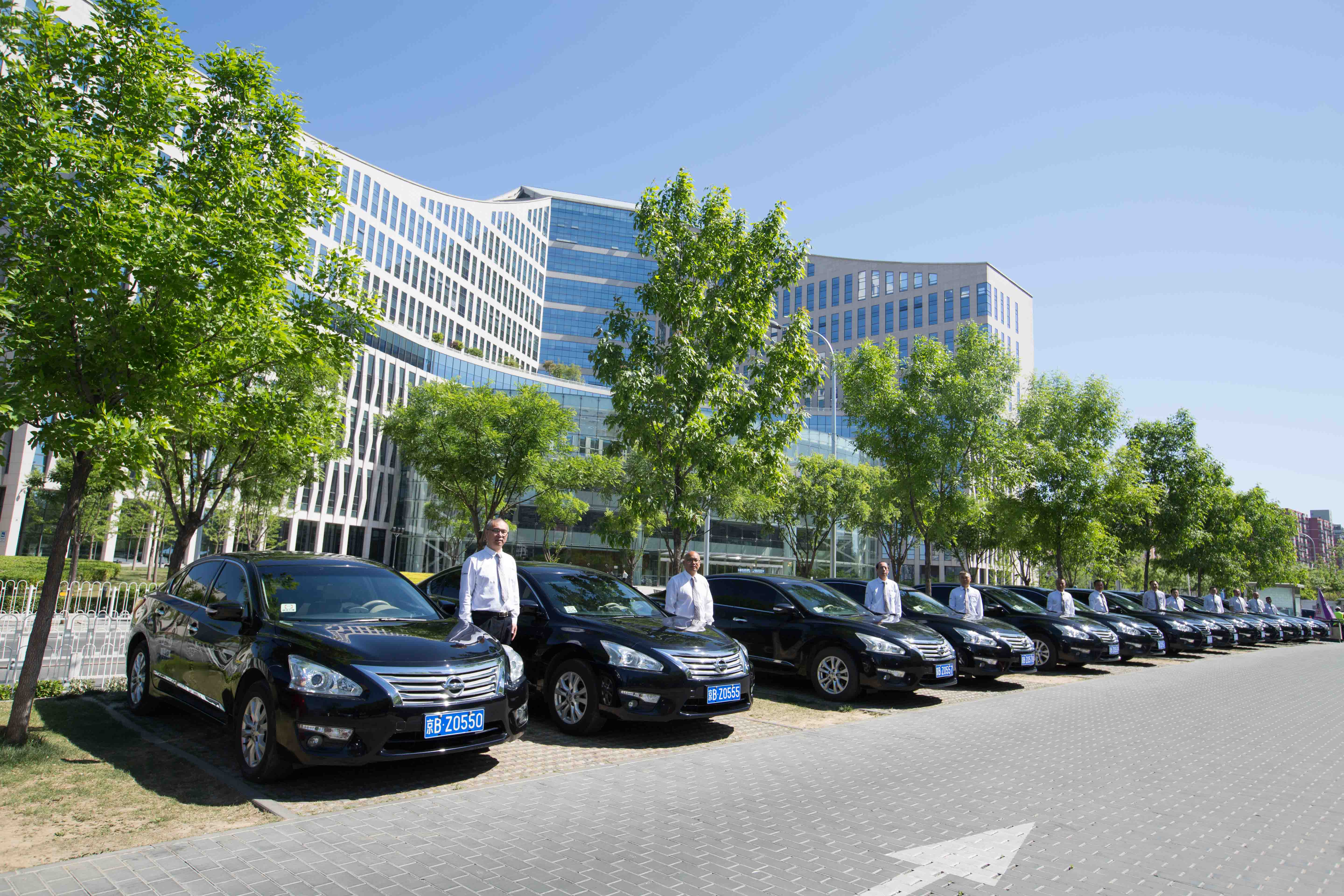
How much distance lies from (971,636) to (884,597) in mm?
1927

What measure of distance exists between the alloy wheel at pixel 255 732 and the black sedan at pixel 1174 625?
2116 cm

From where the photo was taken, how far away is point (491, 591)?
721 centimetres

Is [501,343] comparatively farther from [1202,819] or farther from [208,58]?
[1202,819]

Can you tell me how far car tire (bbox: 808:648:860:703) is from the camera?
988 centimetres

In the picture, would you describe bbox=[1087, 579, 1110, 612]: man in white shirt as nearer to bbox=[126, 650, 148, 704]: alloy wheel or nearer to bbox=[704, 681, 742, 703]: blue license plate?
bbox=[704, 681, 742, 703]: blue license plate

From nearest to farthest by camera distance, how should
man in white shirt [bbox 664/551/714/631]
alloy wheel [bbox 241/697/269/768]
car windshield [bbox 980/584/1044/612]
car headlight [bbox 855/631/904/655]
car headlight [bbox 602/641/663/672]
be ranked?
alloy wheel [bbox 241/697/269/768] → car headlight [bbox 602/641/663/672] → man in white shirt [bbox 664/551/714/631] → car headlight [bbox 855/631/904/655] → car windshield [bbox 980/584/1044/612]

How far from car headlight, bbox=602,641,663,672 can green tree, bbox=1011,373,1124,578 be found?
18116 mm

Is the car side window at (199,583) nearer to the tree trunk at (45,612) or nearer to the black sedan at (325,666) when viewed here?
the black sedan at (325,666)

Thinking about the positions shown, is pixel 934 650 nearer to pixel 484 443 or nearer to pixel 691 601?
pixel 691 601

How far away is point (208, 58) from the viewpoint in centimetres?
815

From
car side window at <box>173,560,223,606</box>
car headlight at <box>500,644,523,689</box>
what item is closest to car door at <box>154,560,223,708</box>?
car side window at <box>173,560,223,606</box>

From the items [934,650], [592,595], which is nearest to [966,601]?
[934,650]

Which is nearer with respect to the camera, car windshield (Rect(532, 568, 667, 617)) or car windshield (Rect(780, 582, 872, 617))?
car windshield (Rect(532, 568, 667, 617))

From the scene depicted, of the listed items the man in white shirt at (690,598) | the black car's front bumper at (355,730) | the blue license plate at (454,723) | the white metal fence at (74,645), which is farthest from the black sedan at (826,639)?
the white metal fence at (74,645)
